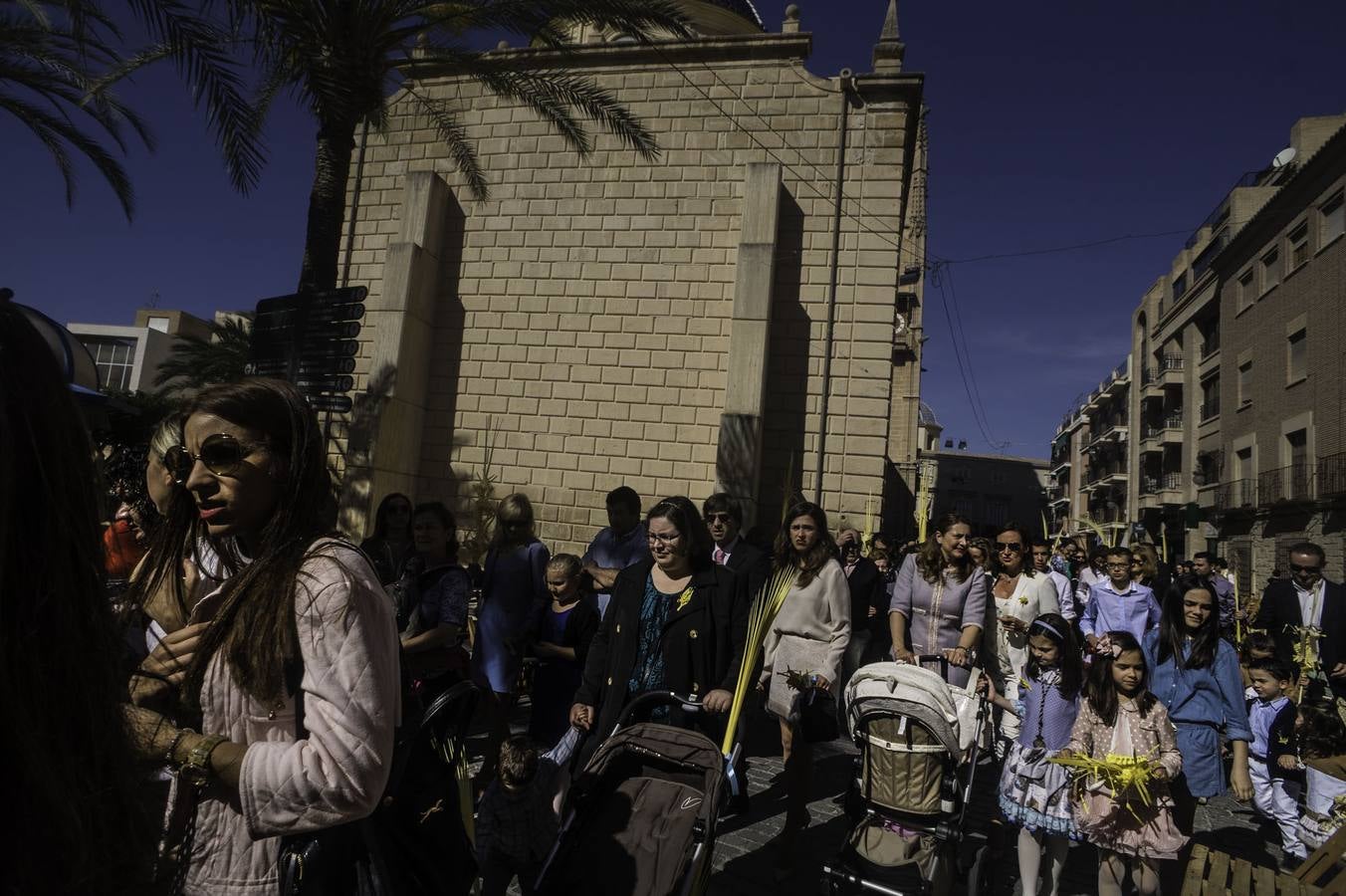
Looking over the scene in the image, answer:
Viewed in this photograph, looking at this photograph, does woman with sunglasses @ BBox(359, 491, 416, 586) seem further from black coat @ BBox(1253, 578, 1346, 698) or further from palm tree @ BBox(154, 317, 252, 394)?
palm tree @ BBox(154, 317, 252, 394)

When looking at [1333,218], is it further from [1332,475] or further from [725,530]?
[725,530]

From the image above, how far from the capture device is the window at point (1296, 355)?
75.6 feet

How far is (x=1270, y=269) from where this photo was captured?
2578 cm

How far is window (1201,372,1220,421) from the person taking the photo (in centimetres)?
→ 3083

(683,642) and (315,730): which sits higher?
(315,730)

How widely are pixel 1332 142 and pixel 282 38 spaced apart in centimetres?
2529

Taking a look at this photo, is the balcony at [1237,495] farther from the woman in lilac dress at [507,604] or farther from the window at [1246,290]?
the woman in lilac dress at [507,604]

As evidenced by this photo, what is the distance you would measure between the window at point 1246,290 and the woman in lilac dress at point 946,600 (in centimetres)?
2789

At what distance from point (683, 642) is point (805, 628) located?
115cm

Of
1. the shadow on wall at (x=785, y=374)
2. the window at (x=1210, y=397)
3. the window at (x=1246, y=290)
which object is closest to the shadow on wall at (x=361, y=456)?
the shadow on wall at (x=785, y=374)

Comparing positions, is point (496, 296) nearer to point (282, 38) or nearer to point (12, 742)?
point (282, 38)

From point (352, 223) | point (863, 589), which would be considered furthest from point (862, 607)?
point (352, 223)

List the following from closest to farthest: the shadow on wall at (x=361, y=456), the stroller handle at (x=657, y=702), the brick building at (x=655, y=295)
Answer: the stroller handle at (x=657, y=702)
the brick building at (x=655, y=295)
the shadow on wall at (x=361, y=456)

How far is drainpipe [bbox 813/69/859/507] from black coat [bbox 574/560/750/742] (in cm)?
960
